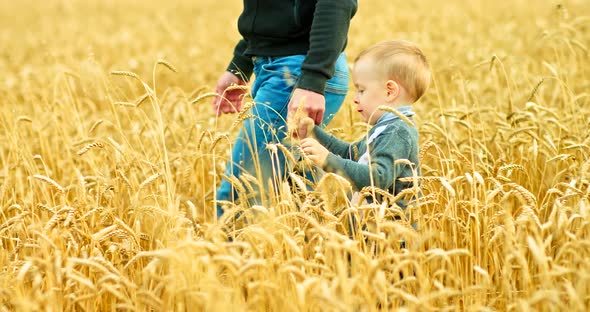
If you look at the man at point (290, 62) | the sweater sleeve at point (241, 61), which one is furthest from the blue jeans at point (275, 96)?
the sweater sleeve at point (241, 61)

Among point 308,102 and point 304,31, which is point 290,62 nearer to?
point 304,31

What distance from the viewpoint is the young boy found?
9.31ft

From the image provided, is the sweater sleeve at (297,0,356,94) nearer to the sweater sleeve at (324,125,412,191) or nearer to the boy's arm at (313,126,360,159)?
the boy's arm at (313,126,360,159)

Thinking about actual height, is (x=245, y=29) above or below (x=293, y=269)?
above

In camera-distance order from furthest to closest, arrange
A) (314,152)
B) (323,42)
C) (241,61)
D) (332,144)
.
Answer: (241,61), (332,144), (323,42), (314,152)

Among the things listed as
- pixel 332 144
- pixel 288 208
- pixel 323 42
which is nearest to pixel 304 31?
pixel 323 42

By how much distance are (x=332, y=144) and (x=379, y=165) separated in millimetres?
377

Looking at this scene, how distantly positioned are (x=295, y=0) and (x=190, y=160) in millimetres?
1281

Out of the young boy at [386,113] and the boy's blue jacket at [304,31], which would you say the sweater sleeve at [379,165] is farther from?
the boy's blue jacket at [304,31]

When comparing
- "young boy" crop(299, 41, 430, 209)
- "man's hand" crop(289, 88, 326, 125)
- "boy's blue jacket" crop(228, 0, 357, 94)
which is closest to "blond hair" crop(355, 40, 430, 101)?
"young boy" crop(299, 41, 430, 209)

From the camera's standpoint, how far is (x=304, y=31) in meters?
3.23

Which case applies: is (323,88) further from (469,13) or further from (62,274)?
(469,13)

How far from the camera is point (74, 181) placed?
156 inches

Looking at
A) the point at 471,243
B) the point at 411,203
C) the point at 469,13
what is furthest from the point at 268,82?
the point at 469,13
